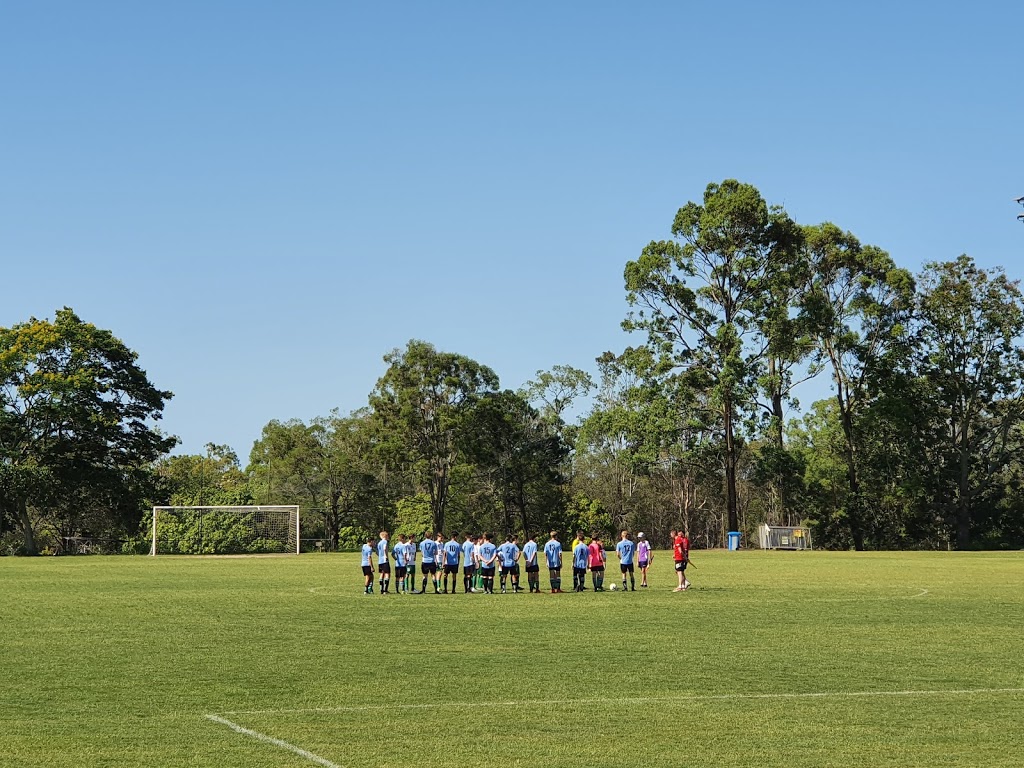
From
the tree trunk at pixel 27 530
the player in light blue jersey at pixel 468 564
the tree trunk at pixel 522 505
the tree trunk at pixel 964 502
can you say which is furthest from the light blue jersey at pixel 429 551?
the tree trunk at pixel 522 505

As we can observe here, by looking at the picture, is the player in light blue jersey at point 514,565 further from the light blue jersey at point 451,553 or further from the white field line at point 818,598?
the white field line at point 818,598

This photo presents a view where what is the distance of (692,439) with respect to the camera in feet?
Result: 260

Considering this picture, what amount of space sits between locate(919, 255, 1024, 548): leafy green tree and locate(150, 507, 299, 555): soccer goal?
40.3m

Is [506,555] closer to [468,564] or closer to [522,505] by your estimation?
[468,564]

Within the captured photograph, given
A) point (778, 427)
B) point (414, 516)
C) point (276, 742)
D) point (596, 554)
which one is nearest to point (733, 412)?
point (778, 427)

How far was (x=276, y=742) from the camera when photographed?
38.4 ft

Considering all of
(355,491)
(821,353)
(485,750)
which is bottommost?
(485,750)

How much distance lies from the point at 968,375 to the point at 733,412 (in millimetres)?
15275

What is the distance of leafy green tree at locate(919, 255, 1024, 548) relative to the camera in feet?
258

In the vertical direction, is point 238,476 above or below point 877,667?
above

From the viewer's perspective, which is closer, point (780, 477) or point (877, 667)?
point (877, 667)

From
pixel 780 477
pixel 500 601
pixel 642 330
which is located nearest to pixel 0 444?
pixel 642 330

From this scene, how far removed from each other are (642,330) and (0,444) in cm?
3845

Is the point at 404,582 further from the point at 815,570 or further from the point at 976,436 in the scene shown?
the point at 976,436
